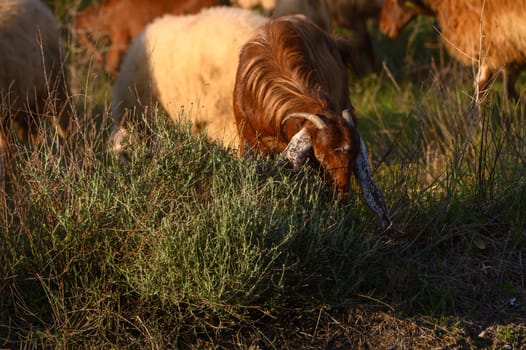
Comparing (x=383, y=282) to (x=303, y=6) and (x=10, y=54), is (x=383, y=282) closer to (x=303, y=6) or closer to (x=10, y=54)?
(x=10, y=54)

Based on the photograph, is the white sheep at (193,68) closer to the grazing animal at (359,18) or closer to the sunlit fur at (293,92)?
the sunlit fur at (293,92)

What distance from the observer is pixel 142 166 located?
505 centimetres

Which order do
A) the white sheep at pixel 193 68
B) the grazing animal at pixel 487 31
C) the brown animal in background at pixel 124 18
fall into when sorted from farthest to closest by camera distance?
the brown animal in background at pixel 124 18 → the grazing animal at pixel 487 31 → the white sheep at pixel 193 68

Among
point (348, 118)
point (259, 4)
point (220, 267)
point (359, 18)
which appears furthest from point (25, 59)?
point (359, 18)

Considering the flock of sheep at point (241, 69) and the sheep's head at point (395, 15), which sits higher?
the flock of sheep at point (241, 69)

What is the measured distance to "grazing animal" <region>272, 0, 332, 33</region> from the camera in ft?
29.2

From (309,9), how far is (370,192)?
14.2ft

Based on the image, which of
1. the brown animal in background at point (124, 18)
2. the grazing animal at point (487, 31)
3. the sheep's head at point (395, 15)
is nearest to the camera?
the grazing animal at point (487, 31)

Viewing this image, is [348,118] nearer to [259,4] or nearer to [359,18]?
[259,4]

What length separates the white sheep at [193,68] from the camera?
6.49 meters

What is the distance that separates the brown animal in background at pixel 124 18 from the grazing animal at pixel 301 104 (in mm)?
3095

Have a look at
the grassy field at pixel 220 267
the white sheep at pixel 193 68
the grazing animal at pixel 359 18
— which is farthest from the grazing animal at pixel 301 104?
the grazing animal at pixel 359 18

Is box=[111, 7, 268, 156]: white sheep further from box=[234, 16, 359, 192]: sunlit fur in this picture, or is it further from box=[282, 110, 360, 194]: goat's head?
box=[282, 110, 360, 194]: goat's head

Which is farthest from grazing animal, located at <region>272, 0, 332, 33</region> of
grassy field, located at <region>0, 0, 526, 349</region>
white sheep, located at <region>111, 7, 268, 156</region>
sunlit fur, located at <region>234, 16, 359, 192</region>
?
grassy field, located at <region>0, 0, 526, 349</region>
